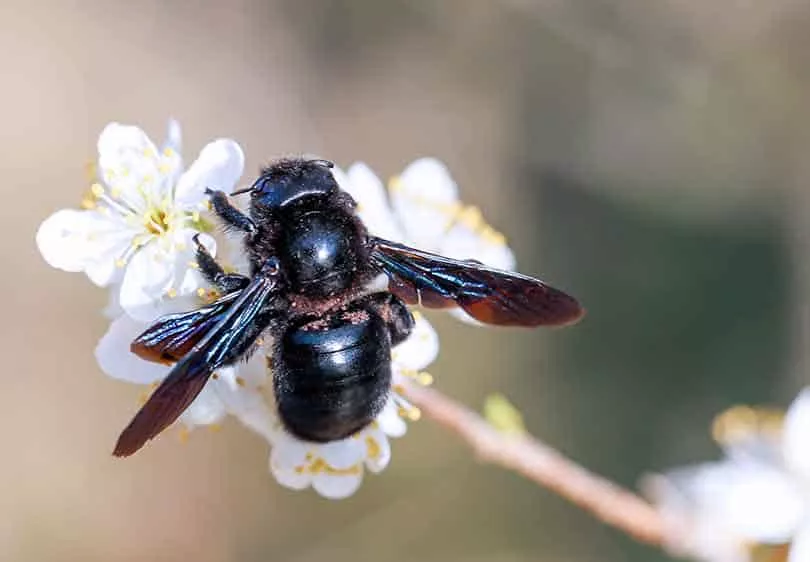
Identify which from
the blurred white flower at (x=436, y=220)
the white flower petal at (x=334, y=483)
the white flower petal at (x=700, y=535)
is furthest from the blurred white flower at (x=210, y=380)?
the white flower petal at (x=700, y=535)

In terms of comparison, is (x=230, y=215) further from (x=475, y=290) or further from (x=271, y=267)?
(x=475, y=290)

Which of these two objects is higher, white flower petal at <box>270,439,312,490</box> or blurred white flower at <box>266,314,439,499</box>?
blurred white flower at <box>266,314,439,499</box>

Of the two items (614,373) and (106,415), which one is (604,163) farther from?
(106,415)

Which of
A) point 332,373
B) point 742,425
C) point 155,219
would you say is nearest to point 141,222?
point 155,219

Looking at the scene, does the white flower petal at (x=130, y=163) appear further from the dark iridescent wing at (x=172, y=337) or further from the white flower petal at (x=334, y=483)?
the white flower petal at (x=334, y=483)

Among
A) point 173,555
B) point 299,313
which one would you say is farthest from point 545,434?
point 299,313

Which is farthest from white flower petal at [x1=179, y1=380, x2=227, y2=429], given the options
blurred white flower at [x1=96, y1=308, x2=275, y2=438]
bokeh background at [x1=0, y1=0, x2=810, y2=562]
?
bokeh background at [x1=0, y1=0, x2=810, y2=562]

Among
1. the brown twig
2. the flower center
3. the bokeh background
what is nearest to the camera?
the flower center

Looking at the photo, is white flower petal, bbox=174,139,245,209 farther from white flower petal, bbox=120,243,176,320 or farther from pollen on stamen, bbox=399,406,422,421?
pollen on stamen, bbox=399,406,422,421
